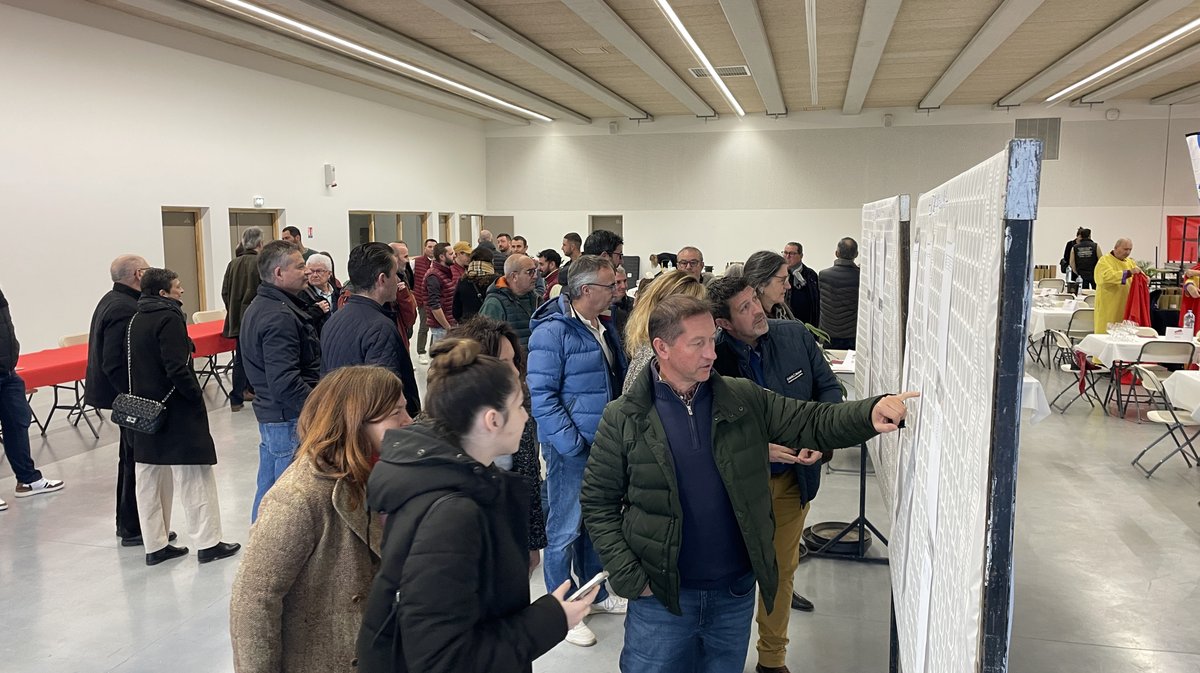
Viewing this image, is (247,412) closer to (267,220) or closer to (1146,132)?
(267,220)

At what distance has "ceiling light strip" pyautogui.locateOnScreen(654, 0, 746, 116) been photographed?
9.23 meters

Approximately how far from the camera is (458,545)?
1.62 m

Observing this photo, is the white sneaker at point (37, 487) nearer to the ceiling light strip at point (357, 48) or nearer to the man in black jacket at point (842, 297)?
the ceiling light strip at point (357, 48)

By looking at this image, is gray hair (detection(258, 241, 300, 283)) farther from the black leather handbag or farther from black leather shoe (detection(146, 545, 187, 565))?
black leather shoe (detection(146, 545, 187, 565))

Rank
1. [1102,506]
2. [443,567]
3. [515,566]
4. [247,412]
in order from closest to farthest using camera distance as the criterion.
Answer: [443,567] → [515,566] → [1102,506] → [247,412]

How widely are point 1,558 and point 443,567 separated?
15.4 feet

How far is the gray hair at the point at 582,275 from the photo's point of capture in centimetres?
362

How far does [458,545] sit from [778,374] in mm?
1882

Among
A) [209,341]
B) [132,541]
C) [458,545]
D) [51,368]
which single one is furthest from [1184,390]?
[51,368]

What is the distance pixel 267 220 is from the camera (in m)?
12.7

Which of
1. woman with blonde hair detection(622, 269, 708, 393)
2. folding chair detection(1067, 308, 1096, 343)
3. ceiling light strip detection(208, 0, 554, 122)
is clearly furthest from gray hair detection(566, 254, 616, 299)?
folding chair detection(1067, 308, 1096, 343)

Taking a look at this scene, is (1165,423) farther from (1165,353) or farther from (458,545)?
(458,545)

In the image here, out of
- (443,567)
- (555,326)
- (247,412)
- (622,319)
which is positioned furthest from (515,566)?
(247,412)

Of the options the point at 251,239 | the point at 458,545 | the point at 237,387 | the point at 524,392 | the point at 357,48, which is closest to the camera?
the point at 458,545
